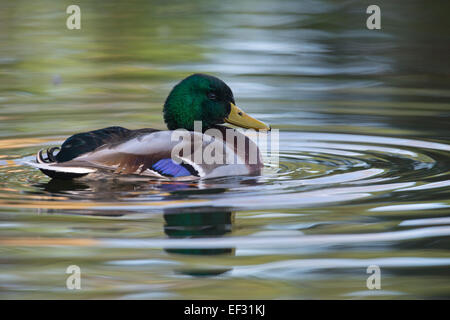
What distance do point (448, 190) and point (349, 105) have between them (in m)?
3.95

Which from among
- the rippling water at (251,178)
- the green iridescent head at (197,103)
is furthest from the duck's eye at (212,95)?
the rippling water at (251,178)

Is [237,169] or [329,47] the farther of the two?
[329,47]

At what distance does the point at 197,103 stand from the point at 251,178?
889 mm

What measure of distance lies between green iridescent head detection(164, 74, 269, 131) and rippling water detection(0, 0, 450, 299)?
2.27 feet

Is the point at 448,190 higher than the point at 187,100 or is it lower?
lower

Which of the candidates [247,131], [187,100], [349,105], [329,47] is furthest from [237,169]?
[329,47]

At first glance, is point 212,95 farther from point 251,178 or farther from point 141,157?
point 141,157

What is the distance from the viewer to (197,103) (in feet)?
27.2

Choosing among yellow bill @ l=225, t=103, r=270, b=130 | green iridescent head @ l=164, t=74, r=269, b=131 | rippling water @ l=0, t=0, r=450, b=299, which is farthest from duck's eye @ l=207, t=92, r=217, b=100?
rippling water @ l=0, t=0, r=450, b=299

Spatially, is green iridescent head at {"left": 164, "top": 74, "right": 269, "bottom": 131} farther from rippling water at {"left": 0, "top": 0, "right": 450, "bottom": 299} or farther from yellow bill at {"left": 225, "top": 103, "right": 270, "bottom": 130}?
rippling water at {"left": 0, "top": 0, "right": 450, "bottom": 299}

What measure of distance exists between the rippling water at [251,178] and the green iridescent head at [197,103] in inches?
27.2

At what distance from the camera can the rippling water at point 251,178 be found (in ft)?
17.7

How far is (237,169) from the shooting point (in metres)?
7.88
